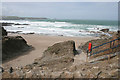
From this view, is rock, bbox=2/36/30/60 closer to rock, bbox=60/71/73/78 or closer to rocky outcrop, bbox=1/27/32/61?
rocky outcrop, bbox=1/27/32/61

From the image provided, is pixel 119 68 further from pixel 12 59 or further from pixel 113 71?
pixel 12 59

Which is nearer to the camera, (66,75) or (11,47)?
(66,75)

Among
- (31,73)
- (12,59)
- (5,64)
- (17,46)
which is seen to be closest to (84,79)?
(31,73)

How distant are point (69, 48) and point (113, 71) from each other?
15.7ft

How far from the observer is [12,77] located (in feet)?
12.9

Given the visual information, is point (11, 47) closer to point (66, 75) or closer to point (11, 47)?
point (11, 47)

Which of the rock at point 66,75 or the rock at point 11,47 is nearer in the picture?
the rock at point 66,75

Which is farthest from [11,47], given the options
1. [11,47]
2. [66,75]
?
[66,75]

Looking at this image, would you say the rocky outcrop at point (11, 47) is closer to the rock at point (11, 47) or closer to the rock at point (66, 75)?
the rock at point (11, 47)

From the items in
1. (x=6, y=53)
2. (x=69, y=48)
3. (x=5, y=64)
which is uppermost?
(x=69, y=48)

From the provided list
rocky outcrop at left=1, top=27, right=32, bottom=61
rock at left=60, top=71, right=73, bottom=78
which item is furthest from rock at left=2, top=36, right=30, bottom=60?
rock at left=60, top=71, right=73, bottom=78

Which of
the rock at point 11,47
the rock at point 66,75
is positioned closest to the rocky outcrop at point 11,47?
the rock at point 11,47

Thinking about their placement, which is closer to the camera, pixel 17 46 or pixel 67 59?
pixel 67 59

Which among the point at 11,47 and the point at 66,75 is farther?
the point at 11,47
